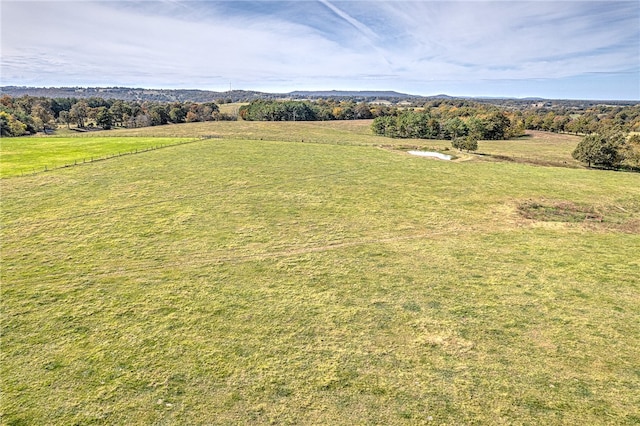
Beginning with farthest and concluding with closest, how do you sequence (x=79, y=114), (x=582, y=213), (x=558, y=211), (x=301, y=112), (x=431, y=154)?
(x=301, y=112), (x=79, y=114), (x=431, y=154), (x=558, y=211), (x=582, y=213)

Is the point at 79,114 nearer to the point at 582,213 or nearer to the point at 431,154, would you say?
the point at 431,154

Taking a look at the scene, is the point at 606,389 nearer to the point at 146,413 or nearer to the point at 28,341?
the point at 146,413

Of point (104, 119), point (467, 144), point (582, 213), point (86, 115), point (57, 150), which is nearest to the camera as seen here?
point (582, 213)

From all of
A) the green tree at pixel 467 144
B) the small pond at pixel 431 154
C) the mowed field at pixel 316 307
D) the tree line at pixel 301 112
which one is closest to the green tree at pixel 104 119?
the tree line at pixel 301 112

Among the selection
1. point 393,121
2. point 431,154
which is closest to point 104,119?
point 393,121

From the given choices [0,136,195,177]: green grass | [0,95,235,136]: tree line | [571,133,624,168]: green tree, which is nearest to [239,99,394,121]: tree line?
[0,95,235,136]: tree line

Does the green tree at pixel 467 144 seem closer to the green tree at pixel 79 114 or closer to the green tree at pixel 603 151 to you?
the green tree at pixel 603 151
